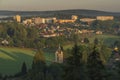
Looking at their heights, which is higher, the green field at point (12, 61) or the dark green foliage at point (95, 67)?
the dark green foliage at point (95, 67)

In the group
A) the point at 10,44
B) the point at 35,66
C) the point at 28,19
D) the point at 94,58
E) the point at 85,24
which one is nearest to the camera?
the point at 94,58

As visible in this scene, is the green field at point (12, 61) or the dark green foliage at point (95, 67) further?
the green field at point (12, 61)

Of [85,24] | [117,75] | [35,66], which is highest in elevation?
[117,75]

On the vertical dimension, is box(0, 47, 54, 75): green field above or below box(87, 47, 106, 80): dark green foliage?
below

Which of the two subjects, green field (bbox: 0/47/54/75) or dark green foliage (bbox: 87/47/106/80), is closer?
dark green foliage (bbox: 87/47/106/80)

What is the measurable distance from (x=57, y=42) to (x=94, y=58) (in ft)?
79.8

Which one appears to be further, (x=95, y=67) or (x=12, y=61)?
(x=12, y=61)

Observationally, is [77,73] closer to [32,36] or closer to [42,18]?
[32,36]

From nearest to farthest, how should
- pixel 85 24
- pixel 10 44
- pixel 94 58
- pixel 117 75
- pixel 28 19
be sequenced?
pixel 94 58 < pixel 117 75 < pixel 10 44 < pixel 85 24 < pixel 28 19

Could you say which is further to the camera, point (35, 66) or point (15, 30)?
point (15, 30)

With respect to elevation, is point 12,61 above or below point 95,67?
below

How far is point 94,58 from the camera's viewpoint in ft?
18.1

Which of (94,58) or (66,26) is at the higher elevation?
(94,58)

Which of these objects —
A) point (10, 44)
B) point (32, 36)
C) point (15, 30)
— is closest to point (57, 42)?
point (10, 44)
